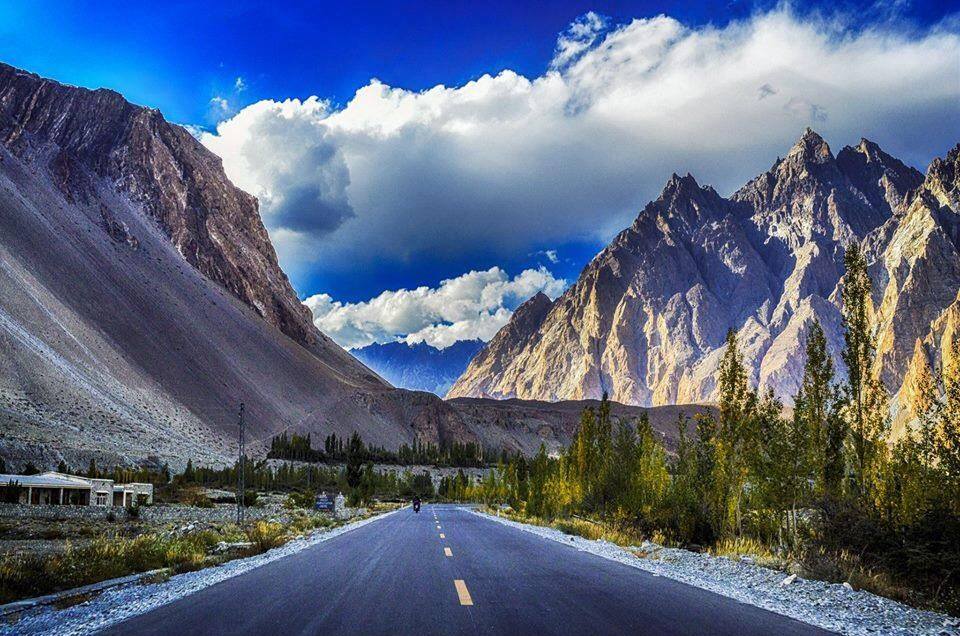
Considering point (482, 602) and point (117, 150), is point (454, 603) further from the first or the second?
point (117, 150)

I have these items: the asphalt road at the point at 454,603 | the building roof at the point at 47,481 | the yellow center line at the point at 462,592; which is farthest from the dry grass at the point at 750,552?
the building roof at the point at 47,481

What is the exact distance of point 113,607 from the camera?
10.7m

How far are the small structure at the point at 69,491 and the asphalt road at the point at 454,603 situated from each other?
47839 mm

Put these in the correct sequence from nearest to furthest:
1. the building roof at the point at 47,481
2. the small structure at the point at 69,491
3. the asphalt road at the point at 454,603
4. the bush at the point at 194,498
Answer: the asphalt road at the point at 454,603 → the building roof at the point at 47,481 → the small structure at the point at 69,491 → the bush at the point at 194,498

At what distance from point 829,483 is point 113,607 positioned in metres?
17.4

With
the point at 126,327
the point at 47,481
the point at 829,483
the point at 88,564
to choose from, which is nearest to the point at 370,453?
the point at 126,327

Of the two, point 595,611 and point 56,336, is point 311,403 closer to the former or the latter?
point 56,336

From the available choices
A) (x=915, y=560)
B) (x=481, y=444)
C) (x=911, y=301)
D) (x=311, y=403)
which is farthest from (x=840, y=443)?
(x=911, y=301)

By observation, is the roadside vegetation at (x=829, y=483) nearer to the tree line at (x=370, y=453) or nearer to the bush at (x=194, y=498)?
the bush at (x=194, y=498)

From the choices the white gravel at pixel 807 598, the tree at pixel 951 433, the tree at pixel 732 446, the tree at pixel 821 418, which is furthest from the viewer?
the tree at pixel 732 446

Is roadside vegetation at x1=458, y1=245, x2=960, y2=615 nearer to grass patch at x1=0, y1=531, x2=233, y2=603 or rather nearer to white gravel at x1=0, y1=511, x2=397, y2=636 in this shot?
white gravel at x1=0, y1=511, x2=397, y2=636

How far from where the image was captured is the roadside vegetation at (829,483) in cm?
1371

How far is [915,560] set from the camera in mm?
13078

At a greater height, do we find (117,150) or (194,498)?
(117,150)
